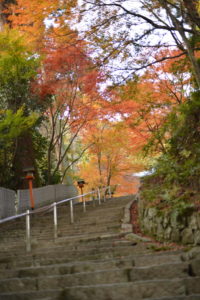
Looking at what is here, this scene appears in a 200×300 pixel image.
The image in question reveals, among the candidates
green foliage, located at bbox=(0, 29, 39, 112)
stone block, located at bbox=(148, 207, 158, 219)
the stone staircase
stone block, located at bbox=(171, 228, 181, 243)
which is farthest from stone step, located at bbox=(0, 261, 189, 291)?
green foliage, located at bbox=(0, 29, 39, 112)

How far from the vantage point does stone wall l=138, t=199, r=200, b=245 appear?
494cm

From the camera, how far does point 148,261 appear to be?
3.97 m

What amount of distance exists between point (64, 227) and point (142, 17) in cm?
618

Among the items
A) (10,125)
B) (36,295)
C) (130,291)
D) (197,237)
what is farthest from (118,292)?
(10,125)

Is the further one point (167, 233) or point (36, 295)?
point (167, 233)

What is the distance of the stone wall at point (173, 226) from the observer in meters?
4.94

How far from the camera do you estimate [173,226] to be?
5441 millimetres

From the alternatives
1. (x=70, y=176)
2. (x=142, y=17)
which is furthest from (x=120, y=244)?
(x=70, y=176)

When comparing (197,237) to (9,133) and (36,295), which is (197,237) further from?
(9,133)

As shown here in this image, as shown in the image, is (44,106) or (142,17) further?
(44,106)

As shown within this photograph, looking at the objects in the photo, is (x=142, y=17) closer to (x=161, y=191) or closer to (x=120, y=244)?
(x=161, y=191)

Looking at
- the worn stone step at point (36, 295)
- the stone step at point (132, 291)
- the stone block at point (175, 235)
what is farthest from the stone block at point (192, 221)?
the worn stone step at point (36, 295)

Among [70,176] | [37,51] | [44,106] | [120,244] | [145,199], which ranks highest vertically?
[37,51]

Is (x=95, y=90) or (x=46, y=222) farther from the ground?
(x=95, y=90)
